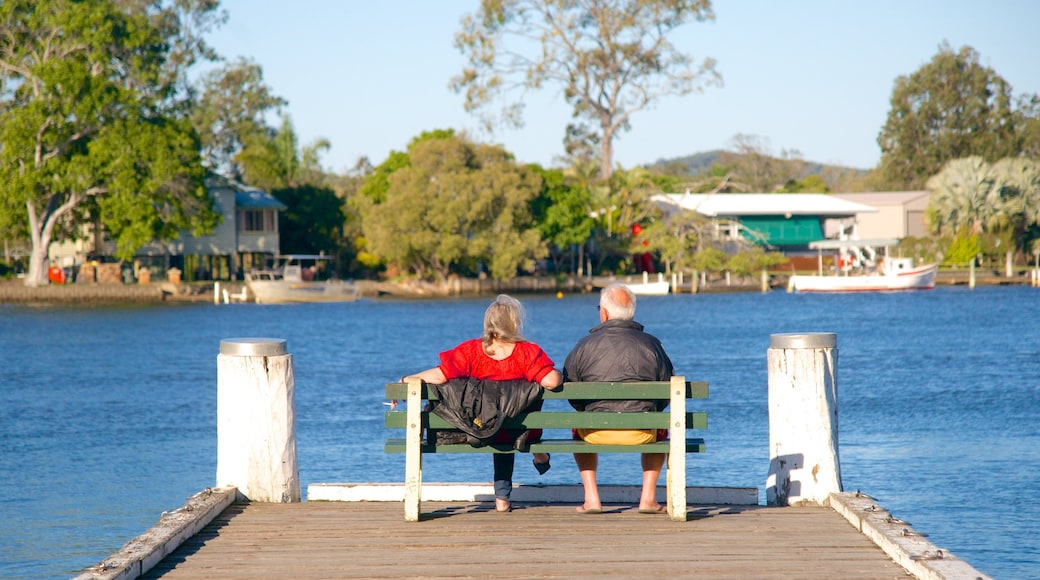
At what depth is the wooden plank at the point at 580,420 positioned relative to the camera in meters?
7.71

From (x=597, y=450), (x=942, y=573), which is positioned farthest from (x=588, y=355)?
(x=942, y=573)

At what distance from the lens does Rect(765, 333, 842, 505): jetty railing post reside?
836 centimetres

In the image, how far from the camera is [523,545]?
721 cm

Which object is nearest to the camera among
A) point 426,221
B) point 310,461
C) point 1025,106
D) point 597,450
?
point 597,450

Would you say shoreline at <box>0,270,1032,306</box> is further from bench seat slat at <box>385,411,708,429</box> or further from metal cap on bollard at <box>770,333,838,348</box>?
metal cap on bollard at <box>770,333,838,348</box>

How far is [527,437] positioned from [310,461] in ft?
39.2

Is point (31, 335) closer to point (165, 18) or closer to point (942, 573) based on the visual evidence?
point (165, 18)

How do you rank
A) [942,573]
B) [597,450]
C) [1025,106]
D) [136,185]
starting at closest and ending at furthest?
[942,573], [597,450], [136,185], [1025,106]

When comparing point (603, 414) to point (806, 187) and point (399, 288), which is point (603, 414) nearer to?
point (399, 288)

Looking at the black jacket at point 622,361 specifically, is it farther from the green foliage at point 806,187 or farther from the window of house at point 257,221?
the green foliage at point 806,187

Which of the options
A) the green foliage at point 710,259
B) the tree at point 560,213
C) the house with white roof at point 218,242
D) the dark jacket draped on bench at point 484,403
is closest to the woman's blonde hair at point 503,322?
the dark jacket draped on bench at point 484,403

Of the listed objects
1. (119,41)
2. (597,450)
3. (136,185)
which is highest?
(119,41)

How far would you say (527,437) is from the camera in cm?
788

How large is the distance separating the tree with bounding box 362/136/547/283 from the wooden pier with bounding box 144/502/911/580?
2413 inches
